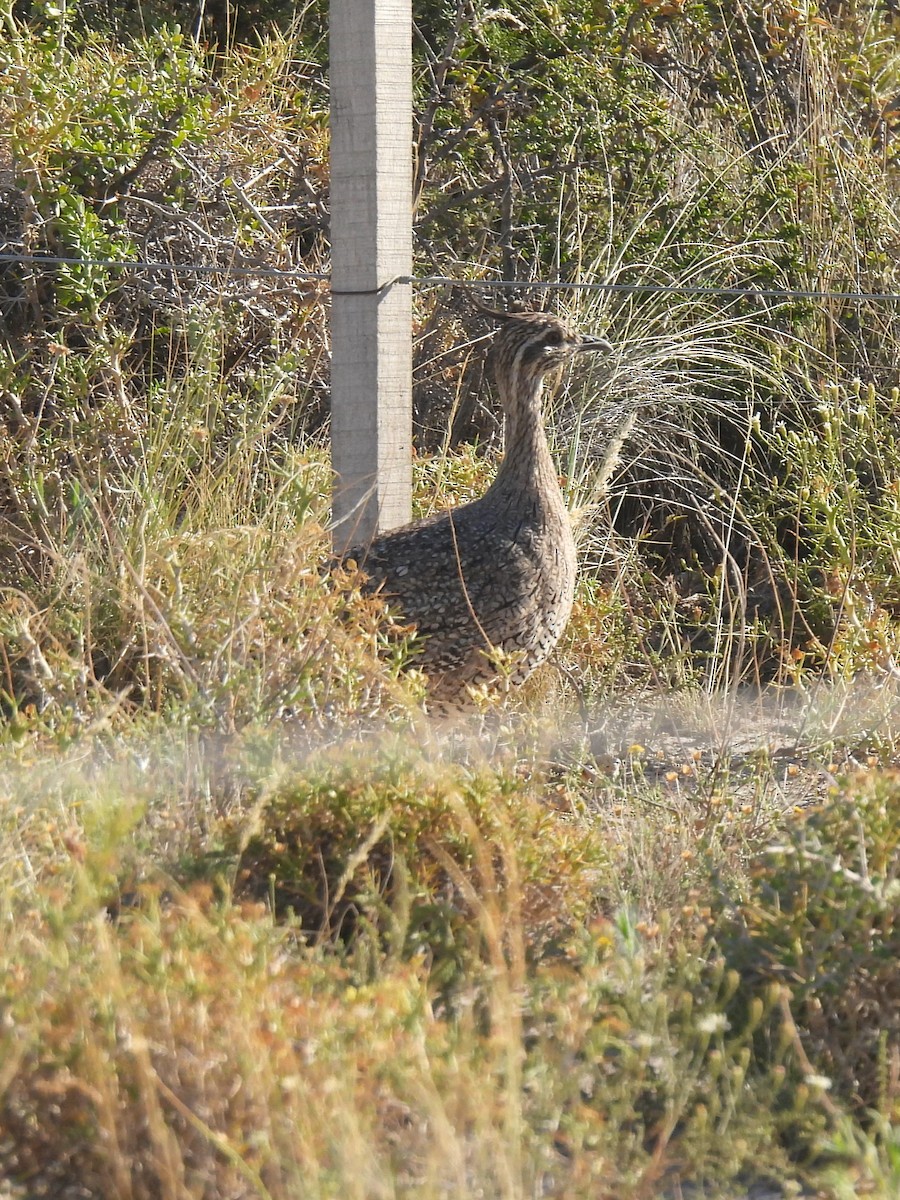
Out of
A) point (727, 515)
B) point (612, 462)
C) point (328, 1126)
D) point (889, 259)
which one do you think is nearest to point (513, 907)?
point (328, 1126)

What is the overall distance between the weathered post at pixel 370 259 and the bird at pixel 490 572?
18 centimetres

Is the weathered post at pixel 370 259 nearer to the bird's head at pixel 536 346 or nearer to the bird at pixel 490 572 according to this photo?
the bird at pixel 490 572

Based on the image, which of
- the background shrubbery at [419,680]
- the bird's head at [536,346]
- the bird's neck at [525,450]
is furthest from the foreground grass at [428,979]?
the bird's head at [536,346]

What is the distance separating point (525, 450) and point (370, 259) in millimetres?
816

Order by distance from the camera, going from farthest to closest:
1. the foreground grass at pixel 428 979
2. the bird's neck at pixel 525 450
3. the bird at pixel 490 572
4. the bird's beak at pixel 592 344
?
1. the bird's beak at pixel 592 344
2. the bird's neck at pixel 525 450
3. the bird at pixel 490 572
4. the foreground grass at pixel 428 979

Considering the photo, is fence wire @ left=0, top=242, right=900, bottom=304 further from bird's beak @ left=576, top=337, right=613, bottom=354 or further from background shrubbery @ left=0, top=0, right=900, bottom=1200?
bird's beak @ left=576, top=337, right=613, bottom=354

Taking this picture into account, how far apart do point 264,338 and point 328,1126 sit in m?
4.74

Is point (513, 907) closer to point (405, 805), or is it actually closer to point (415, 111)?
point (405, 805)

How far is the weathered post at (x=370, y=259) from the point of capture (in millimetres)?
4605

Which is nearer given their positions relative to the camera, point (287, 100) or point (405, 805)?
point (405, 805)

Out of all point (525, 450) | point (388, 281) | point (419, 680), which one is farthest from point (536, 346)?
point (419, 680)

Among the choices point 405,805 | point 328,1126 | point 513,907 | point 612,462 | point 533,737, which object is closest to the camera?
point 328,1126

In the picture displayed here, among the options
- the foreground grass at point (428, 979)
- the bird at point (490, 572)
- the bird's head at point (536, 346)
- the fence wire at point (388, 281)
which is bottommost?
the foreground grass at point (428, 979)

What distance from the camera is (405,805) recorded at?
3.33 m
